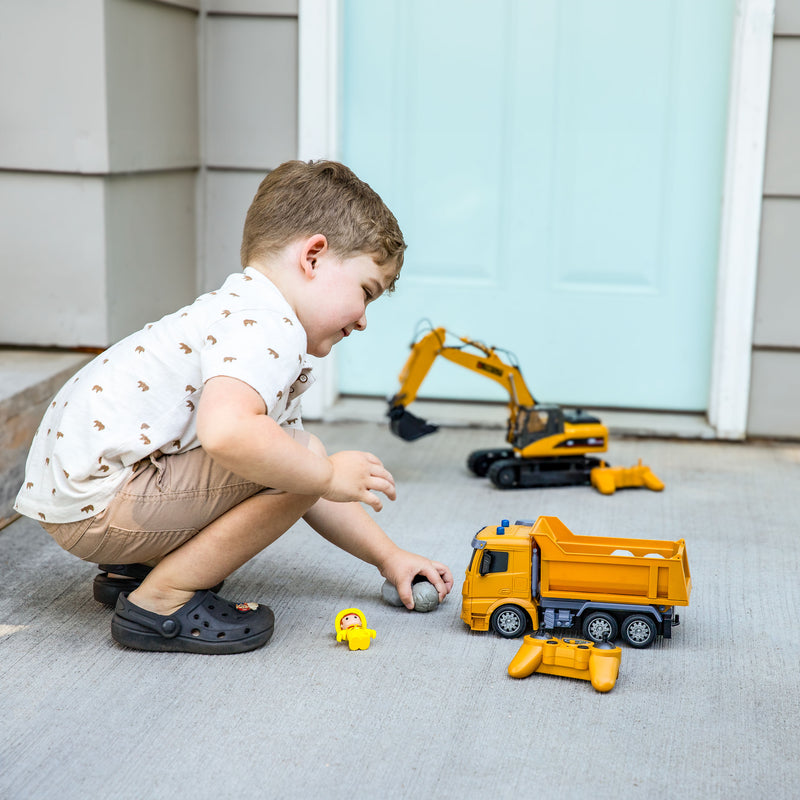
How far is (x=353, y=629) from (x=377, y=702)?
8.3 inches

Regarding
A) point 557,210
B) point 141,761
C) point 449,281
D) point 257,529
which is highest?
point 557,210

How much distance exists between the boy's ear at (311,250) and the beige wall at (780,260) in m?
1.95

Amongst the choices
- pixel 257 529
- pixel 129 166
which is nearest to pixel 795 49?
pixel 129 166

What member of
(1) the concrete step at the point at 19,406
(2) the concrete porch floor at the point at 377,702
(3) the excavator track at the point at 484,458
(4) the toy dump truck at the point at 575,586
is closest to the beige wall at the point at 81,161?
(1) the concrete step at the point at 19,406

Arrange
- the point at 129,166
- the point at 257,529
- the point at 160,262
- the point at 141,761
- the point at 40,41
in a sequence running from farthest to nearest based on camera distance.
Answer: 1. the point at 160,262
2. the point at 129,166
3. the point at 40,41
4. the point at 257,529
5. the point at 141,761

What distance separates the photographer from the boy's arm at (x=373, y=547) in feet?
6.57

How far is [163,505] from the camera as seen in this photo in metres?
1.78

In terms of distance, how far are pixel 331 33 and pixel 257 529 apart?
204 centimetres

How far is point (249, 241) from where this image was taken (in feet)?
5.98

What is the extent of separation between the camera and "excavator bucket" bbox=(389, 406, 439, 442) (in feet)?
9.39

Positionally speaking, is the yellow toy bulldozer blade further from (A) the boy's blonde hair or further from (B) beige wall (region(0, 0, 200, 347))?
(B) beige wall (region(0, 0, 200, 347))

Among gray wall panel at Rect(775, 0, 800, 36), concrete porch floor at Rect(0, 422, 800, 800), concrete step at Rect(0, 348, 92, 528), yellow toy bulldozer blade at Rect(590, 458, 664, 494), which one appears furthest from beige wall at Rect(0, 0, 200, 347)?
gray wall panel at Rect(775, 0, 800, 36)

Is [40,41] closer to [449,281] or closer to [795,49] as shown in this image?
[449,281]

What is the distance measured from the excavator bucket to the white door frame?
640 millimetres
